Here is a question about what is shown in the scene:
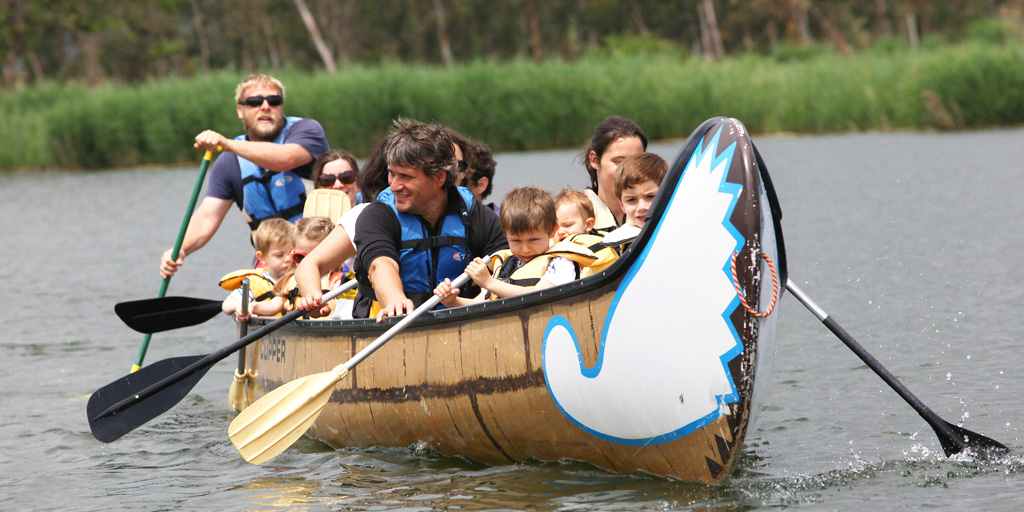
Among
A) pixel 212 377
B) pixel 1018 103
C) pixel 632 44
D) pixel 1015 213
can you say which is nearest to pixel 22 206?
pixel 212 377

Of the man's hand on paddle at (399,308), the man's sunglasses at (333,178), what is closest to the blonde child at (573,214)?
the man's hand on paddle at (399,308)

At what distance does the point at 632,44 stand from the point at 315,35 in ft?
39.3

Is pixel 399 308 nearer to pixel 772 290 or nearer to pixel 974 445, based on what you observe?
pixel 772 290

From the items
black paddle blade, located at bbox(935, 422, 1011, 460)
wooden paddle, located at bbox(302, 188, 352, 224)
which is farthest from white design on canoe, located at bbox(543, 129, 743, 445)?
wooden paddle, located at bbox(302, 188, 352, 224)

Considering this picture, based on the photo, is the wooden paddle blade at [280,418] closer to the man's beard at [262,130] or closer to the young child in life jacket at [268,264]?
the young child in life jacket at [268,264]

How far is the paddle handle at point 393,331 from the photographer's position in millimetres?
4613

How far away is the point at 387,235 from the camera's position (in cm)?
490

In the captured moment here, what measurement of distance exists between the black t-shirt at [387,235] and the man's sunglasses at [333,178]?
1.41 m

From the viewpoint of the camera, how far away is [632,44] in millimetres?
37719

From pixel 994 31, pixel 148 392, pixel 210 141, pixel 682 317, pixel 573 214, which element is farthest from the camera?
pixel 994 31

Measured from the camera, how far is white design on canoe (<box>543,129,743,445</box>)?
4008 mm

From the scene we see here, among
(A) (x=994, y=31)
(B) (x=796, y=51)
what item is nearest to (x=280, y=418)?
(B) (x=796, y=51)

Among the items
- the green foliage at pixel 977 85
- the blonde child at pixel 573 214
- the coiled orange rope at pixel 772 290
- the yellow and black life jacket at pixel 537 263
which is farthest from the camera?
the green foliage at pixel 977 85

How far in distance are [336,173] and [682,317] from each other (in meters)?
3.05
